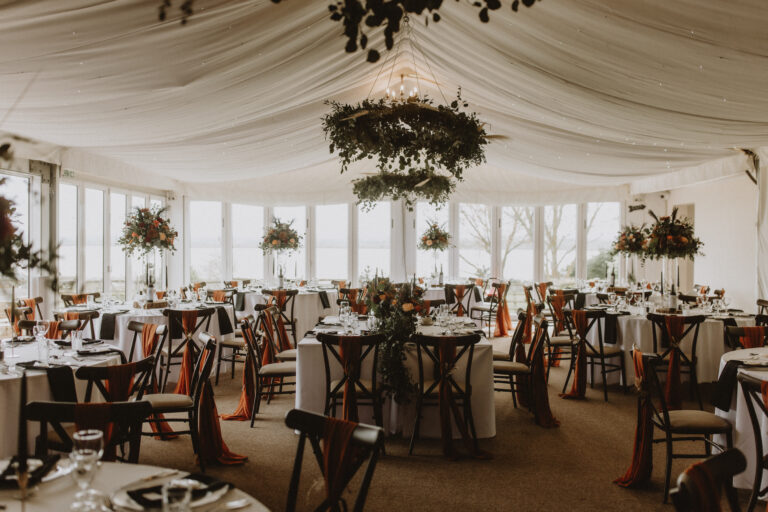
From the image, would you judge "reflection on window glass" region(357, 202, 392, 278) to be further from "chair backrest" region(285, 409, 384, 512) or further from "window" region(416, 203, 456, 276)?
"chair backrest" region(285, 409, 384, 512)

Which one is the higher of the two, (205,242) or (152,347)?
(205,242)

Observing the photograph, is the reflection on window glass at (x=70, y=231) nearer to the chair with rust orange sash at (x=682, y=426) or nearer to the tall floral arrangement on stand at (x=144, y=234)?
the tall floral arrangement on stand at (x=144, y=234)

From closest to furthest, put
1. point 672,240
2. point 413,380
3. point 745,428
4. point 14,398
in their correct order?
point 14,398 → point 745,428 → point 413,380 → point 672,240

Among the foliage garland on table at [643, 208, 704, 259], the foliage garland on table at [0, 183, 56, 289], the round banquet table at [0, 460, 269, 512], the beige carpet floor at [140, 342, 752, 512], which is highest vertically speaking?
the foliage garland on table at [643, 208, 704, 259]

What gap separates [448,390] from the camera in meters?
4.35

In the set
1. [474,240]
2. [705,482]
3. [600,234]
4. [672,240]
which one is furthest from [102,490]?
[600,234]

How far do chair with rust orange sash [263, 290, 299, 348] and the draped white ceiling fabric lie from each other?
7.15 feet

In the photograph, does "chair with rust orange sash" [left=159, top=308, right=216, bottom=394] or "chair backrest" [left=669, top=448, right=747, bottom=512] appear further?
"chair with rust orange sash" [left=159, top=308, right=216, bottom=394]

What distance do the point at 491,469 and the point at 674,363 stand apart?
272cm

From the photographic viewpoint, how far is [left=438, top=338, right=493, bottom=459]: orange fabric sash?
4211mm

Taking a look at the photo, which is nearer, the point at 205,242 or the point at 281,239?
the point at 281,239

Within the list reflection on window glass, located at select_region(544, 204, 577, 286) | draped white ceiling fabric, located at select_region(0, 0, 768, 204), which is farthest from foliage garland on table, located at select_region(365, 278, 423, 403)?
reflection on window glass, located at select_region(544, 204, 577, 286)

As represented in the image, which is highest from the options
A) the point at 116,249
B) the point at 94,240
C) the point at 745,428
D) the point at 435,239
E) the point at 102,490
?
the point at 435,239

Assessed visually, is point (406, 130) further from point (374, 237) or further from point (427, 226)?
point (374, 237)
